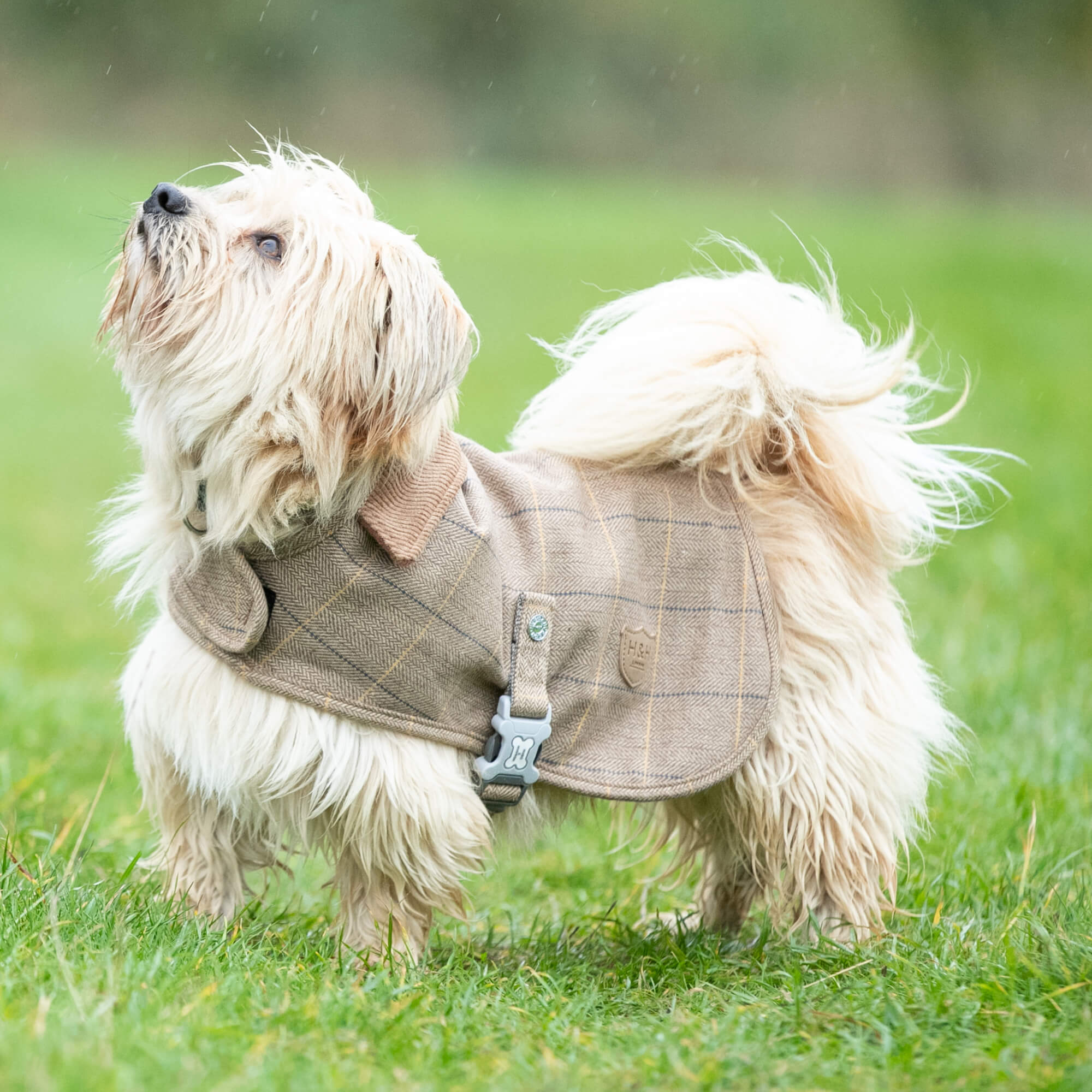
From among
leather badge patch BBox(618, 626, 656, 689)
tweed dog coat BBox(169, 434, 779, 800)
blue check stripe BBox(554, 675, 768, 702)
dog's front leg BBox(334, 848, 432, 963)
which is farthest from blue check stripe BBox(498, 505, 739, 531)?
dog's front leg BBox(334, 848, 432, 963)

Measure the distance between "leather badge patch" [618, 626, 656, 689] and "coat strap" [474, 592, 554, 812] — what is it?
0.22 metres

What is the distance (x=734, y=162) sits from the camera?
27.2m

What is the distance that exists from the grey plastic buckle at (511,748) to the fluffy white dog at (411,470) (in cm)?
6

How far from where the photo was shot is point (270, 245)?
2598 mm

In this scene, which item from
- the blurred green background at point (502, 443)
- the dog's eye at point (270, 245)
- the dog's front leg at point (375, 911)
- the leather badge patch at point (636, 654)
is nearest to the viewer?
the blurred green background at point (502, 443)

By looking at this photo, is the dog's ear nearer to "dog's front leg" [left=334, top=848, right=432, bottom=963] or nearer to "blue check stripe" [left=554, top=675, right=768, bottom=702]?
"blue check stripe" [left=554, top=675, right=768, bottom=702]

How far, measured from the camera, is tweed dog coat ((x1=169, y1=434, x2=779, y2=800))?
99.7 inches

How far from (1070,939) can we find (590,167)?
1051 inches

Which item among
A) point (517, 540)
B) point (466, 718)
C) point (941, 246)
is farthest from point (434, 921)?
point (941, 246)

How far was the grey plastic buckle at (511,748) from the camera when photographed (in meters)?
2.67

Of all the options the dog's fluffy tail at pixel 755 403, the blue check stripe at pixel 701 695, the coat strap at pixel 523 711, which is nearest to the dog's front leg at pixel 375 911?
the coat strap at pixel 523 711

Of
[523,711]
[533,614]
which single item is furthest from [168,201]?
[523,711]

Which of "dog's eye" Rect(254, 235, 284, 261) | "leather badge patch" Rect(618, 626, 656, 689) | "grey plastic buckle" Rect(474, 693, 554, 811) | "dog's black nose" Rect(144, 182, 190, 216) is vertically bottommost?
"grey plastic buckle" Rect(474, 693, 554, 811)

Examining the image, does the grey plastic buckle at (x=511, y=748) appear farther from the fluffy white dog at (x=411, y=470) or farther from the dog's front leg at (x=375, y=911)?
the dog's front leg at (x=375, y=911)
